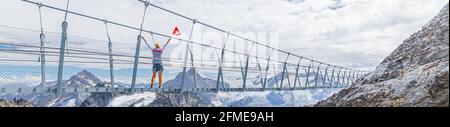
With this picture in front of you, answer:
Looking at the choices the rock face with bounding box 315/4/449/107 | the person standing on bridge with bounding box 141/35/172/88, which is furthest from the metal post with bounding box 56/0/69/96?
the rock face with bounding box 315/4/449/107

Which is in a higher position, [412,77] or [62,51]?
[62,51]

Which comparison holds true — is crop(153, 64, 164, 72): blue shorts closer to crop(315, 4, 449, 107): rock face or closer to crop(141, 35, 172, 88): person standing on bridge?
crop(141, 35, 172, 88): person standing on bridge

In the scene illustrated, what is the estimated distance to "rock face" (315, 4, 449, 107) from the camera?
5.97 m

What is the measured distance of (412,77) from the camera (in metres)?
6.84

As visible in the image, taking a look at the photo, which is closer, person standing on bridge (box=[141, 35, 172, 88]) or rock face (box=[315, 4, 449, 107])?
rock face (box=[315, 4, 449, 107])

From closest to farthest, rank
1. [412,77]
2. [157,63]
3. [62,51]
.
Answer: [412,77] → [62,51] → [157,63]

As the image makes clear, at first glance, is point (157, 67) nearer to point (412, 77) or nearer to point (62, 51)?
point (62, 51)

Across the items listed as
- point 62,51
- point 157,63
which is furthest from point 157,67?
point 62,51

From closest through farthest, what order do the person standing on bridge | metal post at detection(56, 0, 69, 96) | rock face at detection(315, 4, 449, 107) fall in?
1. rock face at detection(315, 4, 449, 107)
2. metal post at detection(56, 0, 69, 96)
3. the person standing on bridge

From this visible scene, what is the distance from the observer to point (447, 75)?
19.5ft

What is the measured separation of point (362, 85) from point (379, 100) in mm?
1311

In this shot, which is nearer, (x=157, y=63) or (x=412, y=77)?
(x=412, y=77)
